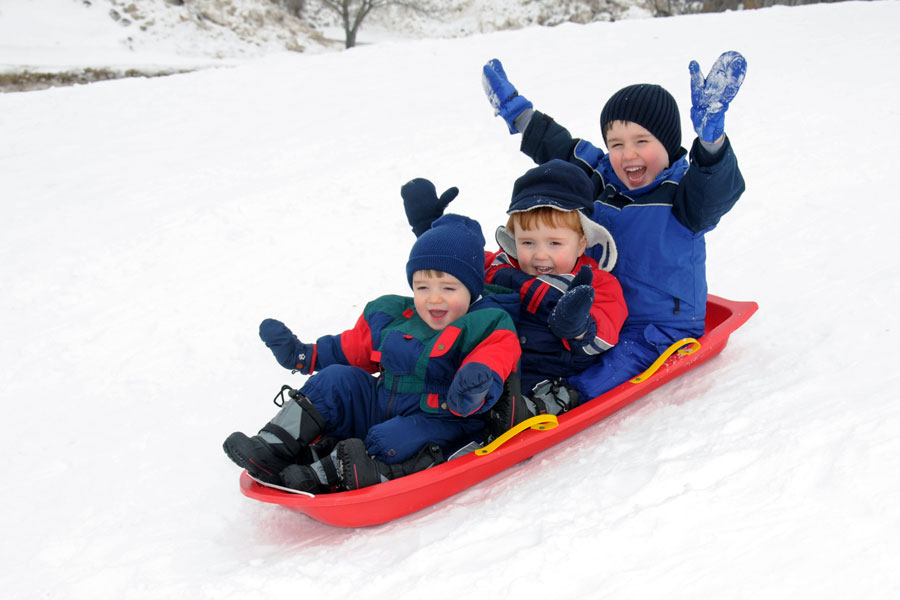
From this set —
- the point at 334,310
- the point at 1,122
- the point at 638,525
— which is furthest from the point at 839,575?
the point at 1,122

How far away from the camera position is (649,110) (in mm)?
2650

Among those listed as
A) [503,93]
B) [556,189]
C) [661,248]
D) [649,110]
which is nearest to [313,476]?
[556,189]

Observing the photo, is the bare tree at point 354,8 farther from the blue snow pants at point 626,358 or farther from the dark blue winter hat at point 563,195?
the blue snow pants at point 626,358

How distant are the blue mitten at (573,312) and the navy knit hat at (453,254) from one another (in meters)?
0.33

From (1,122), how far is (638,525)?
740 centimetres

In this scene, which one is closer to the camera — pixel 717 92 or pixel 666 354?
pixel 717 92

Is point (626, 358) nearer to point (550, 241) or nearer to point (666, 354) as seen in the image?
point (666, 354)

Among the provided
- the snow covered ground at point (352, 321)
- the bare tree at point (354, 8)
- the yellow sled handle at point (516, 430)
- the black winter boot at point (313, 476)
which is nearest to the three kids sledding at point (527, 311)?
the black winter boot at point (313, 476)

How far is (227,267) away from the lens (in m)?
4.56

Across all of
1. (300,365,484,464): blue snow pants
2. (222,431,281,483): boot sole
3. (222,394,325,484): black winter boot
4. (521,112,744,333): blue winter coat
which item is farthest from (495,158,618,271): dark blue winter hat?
(222,431,281,483): boot sole

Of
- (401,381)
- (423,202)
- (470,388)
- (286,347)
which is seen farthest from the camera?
(423,202)

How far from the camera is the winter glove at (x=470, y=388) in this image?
206 centimetres

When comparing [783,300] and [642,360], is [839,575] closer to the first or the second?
[642,360]

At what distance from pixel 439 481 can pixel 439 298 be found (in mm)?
635
